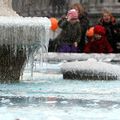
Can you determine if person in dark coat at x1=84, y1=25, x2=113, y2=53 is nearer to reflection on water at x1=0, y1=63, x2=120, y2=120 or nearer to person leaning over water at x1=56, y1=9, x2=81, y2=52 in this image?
person leaning over water at x1=56, y1=9, x2=81, y2=52

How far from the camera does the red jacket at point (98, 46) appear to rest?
49.4 feet

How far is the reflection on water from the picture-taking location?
6258mm

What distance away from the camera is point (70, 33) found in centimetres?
1442

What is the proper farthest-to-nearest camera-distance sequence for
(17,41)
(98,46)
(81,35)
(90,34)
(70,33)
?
(81,35) < (90,34) < (98,46) < (70,33) < (17,41)

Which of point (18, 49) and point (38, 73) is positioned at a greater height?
point (18, 49)

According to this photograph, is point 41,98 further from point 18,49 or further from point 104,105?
point 18,49

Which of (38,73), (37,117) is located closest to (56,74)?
(38,73)

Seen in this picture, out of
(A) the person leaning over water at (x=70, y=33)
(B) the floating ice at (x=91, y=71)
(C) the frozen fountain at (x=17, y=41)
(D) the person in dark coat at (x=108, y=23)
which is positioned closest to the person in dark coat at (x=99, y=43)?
(A) the person leaning over water at (x=70, y=33)

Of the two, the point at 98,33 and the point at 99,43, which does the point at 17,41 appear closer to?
the point at 98,33

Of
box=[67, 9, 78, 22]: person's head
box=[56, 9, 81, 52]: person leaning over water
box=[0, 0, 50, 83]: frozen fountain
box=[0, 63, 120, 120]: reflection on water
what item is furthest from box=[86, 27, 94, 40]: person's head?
box=[0, 0, 50, 83]: frozen fountain

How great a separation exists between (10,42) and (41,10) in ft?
71.3

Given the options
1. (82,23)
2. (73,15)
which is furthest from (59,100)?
(82,23)

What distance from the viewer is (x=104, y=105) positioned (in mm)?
7055

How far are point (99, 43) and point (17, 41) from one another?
6.40 meters
